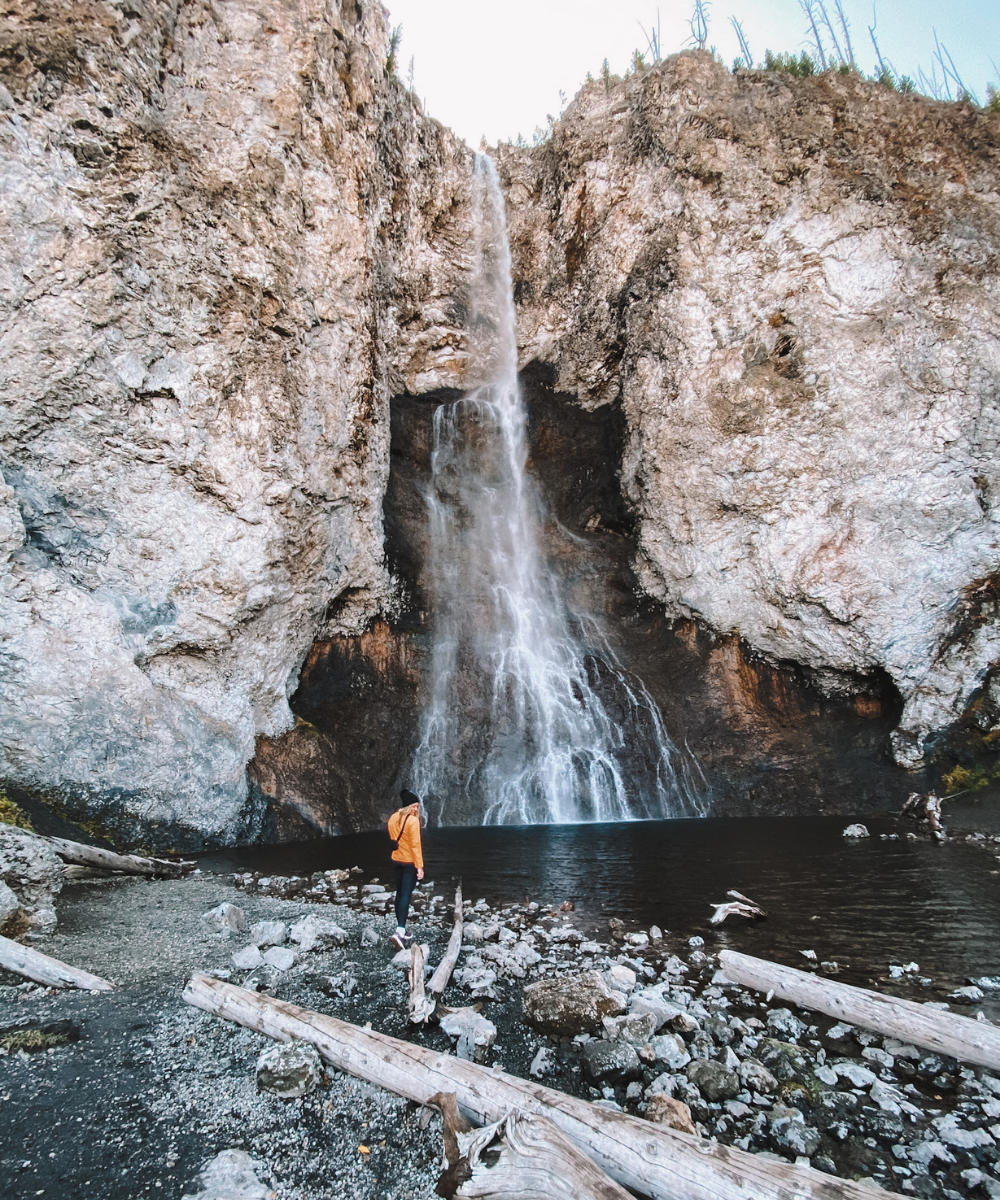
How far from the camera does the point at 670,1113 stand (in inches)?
142

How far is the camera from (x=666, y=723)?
67.7 ft

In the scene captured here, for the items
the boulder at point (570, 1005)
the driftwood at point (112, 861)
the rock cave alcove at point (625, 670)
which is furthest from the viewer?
the rock cave alcove at point (625, 670)

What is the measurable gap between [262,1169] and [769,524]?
65.9 feet

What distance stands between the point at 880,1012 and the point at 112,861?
466 inches

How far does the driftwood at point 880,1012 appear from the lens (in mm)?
4227

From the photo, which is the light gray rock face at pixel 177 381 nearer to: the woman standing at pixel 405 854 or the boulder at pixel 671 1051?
the woman standing at pixel 405 854

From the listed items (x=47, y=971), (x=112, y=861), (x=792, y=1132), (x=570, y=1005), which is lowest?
(x=792, y=1132)

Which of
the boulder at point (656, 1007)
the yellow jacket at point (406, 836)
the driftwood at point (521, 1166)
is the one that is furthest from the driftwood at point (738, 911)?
the driftwood at point (521, 1166)

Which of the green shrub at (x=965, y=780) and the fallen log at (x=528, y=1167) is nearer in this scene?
the fallen log at (x=528, y=1167)

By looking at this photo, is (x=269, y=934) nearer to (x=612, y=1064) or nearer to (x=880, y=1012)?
(x=612, y=1064)

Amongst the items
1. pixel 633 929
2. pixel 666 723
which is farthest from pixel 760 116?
pixel 633 929

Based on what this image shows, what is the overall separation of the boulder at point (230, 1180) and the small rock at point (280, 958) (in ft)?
9.70

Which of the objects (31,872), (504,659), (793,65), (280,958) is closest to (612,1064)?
(280,958)

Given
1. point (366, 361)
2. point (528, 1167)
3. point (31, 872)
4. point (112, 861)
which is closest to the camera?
point (528, 1167)
